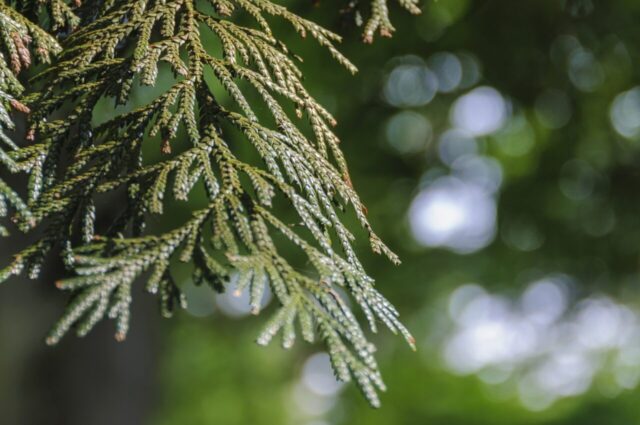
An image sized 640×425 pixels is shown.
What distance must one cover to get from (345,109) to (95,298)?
414cm

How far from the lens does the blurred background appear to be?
164 inches

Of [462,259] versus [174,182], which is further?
[462,259]

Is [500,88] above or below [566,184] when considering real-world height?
above

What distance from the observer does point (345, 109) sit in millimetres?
4867

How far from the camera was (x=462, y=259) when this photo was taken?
6895mm

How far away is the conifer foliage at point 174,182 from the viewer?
2.92 ft

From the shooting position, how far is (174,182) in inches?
37.0

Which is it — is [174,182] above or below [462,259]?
above

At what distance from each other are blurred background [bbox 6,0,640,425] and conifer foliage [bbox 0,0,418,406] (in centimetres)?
58

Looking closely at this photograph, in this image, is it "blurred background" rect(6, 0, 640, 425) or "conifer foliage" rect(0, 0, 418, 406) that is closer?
"conifer foliage" rect(0, 0, 418, 406)

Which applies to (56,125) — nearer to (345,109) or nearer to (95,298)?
(95,298)

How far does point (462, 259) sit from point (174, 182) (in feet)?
20.2

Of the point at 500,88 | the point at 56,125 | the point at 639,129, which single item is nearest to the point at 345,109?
the point at 500,88

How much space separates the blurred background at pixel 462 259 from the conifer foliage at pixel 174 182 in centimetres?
58
